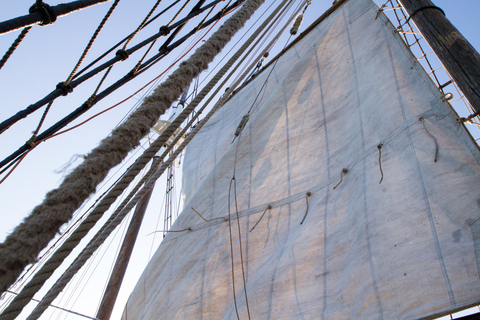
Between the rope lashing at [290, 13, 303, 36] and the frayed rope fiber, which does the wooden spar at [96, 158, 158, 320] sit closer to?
the frayed rope fiber

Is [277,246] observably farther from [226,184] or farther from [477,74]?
[477,74]

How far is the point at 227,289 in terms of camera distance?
313 centimetres

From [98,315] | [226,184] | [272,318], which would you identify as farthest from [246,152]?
[98,315]

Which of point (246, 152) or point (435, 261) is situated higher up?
point (246, 152)

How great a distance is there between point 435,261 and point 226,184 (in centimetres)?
279

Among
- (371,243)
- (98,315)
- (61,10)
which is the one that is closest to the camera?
(61,10)

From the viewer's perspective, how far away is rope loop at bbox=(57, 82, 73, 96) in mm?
2003

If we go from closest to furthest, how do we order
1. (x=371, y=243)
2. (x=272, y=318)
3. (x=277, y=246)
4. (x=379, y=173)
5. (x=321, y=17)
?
(x=371, y=243)
(x=272, y=318)
(x=379, y=173)
(x=277, y=246)
(x=321, y=17)

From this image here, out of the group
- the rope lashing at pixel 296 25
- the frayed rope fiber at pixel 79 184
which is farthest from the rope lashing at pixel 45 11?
the rope lashing at pixel 296 25

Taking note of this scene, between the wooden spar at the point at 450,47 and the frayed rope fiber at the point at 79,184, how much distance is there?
1.75 metres

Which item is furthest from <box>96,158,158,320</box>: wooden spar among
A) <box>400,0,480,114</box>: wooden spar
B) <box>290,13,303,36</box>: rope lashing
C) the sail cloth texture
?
<box>400,0,480,114</box>: wooden spar

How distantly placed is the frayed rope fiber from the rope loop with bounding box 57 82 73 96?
1.76 feet

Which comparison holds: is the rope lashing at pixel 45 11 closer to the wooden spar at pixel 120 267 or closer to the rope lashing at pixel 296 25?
the wooden spar at pixel 120 267

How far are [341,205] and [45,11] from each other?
2494mm
